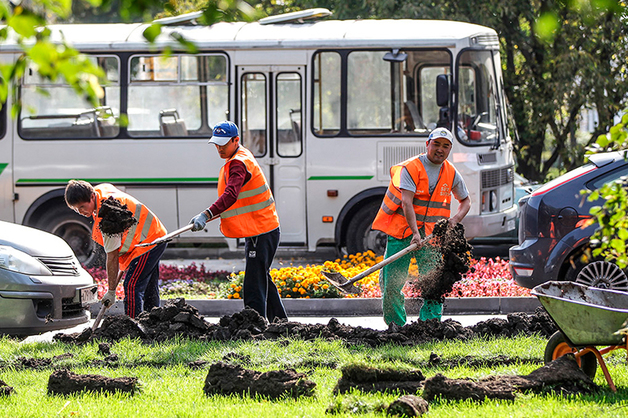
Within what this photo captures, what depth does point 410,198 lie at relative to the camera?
23.4ft

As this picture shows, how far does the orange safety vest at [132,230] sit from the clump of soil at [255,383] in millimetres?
2103

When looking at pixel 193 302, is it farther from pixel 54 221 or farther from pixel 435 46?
pixel 435 46

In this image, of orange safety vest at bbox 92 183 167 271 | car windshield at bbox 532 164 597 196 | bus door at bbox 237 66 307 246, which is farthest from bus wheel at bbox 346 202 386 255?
orange safety vest at bbox 92 183 167 271

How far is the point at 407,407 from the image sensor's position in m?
4.64

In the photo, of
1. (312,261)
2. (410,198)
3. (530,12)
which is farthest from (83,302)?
(530,12)

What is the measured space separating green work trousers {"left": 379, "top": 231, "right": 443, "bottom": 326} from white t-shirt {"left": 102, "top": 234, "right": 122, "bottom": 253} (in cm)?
236

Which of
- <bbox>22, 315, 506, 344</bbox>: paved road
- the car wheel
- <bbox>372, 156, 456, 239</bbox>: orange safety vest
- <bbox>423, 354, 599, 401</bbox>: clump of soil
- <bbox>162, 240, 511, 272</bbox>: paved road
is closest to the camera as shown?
<bbox>423, 354, 599, 401</bbox>: clump of soil

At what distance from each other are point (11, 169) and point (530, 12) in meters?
11.6

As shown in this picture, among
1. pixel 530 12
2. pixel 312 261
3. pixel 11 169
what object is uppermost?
pixel 530 12

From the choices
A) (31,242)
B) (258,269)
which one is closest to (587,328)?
(258,269)

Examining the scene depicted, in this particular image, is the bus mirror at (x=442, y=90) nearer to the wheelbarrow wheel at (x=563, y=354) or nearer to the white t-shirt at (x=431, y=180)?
the white t-shirt at (x=431, y=180)

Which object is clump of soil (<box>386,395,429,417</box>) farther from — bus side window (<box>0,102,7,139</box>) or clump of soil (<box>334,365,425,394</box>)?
bus side window (<box>0,102,7,139</box>)

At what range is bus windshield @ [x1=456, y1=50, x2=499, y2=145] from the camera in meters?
11.8

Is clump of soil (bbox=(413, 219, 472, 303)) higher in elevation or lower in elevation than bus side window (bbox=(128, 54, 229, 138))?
lower
